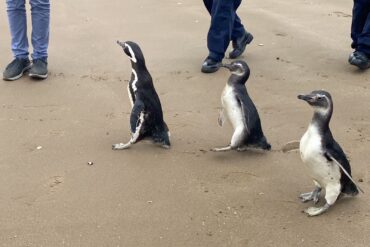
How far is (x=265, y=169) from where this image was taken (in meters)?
3.43

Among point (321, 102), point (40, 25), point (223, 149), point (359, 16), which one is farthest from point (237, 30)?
point (321, 102)

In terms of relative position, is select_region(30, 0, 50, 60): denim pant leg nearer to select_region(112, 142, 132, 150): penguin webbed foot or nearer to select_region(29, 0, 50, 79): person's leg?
select_region(29, 0, 50, 79): person's leg

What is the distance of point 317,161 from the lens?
2855mm

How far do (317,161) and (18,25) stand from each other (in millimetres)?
3266

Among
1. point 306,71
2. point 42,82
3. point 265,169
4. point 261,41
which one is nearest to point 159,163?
point 265,169

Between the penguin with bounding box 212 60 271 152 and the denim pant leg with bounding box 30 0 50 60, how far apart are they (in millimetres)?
2139

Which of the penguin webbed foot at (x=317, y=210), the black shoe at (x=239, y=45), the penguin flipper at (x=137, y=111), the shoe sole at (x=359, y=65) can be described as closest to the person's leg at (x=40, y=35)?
the penguin flipper at (x=137, y=111)

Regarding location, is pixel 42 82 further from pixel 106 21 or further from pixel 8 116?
pixel 106 21

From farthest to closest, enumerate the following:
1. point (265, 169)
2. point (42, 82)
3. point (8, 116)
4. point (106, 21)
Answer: point (106, 21)
point (42, 82)
point (8, 116)
point (265, 169)

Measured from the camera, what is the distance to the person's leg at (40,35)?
4.93 m

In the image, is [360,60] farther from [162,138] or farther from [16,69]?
[16,69]

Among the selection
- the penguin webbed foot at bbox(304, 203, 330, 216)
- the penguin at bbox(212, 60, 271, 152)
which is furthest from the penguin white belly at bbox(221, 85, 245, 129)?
the penguin webbed foot at bbox(304, 203, 330, 216)

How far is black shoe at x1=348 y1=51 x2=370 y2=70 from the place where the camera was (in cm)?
512

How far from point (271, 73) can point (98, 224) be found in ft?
9.28
